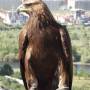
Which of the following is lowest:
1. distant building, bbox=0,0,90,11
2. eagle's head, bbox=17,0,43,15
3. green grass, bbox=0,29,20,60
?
distant building, bbox=0,0,90,11

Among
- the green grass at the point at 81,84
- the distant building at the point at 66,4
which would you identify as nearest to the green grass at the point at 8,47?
the green grass at the point at 81,84

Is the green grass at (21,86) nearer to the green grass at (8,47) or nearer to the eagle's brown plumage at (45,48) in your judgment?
the green grass at (8,47)

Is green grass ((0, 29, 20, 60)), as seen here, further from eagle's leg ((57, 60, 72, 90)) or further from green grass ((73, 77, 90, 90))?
eagle's leg ((57, 60, 72, 90))

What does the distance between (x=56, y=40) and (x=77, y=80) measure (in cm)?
1570

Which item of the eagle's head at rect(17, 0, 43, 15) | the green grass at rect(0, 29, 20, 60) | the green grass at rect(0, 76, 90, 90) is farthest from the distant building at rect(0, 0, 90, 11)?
the eagle's head at rect(17, 0, 43, 15)

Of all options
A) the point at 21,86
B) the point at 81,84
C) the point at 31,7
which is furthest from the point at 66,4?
the point at 31,7

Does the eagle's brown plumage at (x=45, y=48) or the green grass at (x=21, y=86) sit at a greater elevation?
the eagle's brown plumage at (x=45, y=48)

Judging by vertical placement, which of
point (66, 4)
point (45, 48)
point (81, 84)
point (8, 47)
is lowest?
point (66, 4)

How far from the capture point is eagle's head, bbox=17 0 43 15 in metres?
2.43

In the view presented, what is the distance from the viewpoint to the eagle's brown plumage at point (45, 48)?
2420 mm

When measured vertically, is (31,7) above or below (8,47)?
above

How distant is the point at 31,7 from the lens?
2.44 meters

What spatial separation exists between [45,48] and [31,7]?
0.20m

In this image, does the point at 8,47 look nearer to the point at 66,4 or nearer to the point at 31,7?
the point at 31,7
